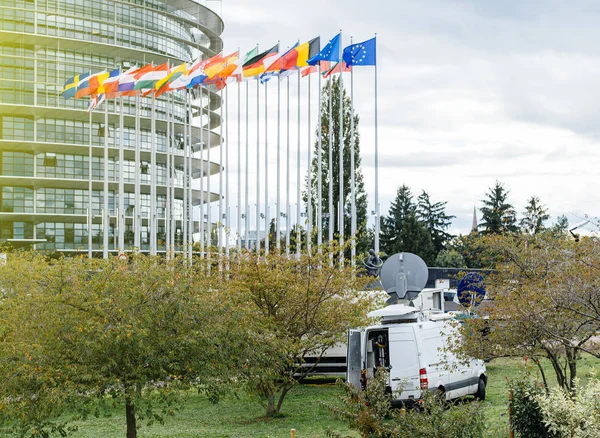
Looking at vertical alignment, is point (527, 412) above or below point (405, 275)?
below

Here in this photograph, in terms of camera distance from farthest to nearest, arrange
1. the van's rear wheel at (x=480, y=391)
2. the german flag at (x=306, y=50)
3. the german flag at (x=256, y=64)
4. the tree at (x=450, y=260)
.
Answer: the tree at (x=450, y=260)
the german flag at (x=256, y=64)
the german flag at (x=306, y=50)
the van's rear wheel at (x=480, y=391)

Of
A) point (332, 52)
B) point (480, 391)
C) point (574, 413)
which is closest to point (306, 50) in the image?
point (332, 52)

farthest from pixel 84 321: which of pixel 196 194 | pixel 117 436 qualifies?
pixel 196 194

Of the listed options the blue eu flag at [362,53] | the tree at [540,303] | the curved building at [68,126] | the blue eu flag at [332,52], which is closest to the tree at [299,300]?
the tree at [540,303]

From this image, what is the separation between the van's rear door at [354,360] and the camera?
18.5 m

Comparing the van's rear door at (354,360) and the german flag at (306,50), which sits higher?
the german flag at (306,50)

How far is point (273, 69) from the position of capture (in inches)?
1612

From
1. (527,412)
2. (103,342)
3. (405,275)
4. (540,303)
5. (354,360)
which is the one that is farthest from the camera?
(405,275)

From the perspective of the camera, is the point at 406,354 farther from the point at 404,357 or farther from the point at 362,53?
the point at 362,53

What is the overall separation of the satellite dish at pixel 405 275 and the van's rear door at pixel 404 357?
242 cm

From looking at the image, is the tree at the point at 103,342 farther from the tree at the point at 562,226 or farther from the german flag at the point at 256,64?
the german flag at the point at 256,64

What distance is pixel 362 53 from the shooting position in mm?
40719

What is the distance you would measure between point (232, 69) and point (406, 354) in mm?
26631

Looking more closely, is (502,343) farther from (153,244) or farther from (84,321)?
(153,244)
